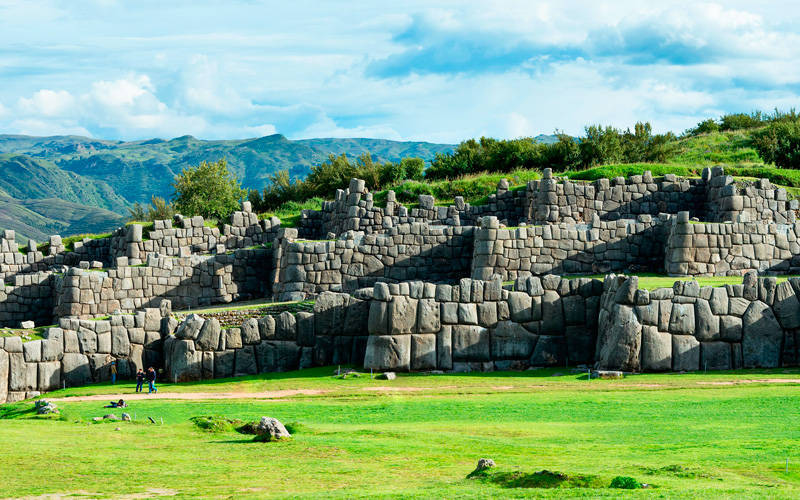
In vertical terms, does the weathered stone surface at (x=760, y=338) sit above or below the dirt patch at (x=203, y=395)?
above

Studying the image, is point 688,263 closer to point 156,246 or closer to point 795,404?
point 795,404

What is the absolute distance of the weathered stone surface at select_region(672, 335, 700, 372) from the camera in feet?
82.1

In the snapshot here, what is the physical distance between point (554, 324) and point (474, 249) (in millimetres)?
8018

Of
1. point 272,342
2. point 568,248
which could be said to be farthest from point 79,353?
point 568,248

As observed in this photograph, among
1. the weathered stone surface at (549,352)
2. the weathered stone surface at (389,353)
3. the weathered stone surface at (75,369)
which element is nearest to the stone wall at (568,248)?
the weathered stone surface at (549,352)

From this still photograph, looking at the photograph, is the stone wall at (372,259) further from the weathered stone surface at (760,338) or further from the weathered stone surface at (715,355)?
the weathered stone surface at (760,338)

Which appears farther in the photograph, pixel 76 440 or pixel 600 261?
pixel 600 261

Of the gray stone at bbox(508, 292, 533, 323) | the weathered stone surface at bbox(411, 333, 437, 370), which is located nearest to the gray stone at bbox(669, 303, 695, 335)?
the gray stone at bbox(508, 292, 533, 323)

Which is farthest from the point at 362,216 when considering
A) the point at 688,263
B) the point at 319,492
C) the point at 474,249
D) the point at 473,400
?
the point at 319,492

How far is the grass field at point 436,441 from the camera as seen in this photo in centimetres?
1199

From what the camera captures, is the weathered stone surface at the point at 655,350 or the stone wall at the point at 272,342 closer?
the weathered stone surface at the point at 655,350

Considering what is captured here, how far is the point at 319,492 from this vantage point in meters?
11.8

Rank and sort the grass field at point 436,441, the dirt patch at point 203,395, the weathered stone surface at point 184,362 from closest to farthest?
the grass field at point 436,441
the dirt patch at point 203,395
the weathered stone surface at point 184,362

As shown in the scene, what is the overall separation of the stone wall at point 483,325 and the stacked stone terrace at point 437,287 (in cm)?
4
